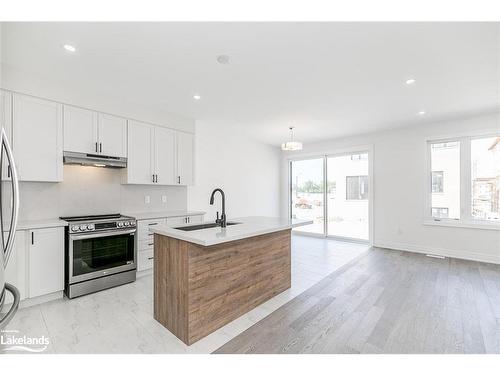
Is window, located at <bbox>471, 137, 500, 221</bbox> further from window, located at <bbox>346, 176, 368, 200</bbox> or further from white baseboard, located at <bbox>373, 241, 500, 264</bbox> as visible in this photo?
window, located at <bbox>346, 176, 368, 200</bbox>

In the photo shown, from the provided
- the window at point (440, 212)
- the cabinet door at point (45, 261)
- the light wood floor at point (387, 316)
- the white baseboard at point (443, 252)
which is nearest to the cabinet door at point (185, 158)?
the cabinet door at point (45, 261)

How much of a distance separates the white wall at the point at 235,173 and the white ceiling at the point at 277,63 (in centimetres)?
113

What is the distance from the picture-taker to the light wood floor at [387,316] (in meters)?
1.89

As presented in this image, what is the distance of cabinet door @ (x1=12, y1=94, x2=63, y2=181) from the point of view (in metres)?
2.62

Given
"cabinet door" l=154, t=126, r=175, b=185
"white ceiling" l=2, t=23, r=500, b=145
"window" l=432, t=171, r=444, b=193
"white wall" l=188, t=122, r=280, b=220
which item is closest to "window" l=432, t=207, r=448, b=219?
"window" l=432, t=171, r=444, b=193

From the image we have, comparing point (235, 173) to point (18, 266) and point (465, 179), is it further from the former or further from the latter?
point (465, 179)

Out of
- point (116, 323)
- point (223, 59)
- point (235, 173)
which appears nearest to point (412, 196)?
point (235, 173)

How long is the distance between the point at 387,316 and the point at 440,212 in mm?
3501

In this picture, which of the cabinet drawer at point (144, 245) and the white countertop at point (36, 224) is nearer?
the white countertop at point (36, 224)

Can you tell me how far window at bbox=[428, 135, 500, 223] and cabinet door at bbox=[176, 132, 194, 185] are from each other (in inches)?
190

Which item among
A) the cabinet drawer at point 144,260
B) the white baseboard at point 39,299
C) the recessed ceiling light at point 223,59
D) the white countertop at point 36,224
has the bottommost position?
the white baseboard at point 39,299

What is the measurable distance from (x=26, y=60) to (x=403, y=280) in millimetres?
5329

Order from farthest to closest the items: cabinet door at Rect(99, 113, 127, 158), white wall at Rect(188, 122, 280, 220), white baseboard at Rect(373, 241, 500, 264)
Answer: white wall at Rect(188, 122, 280, 220), white baseboard at Rect(373, 241, 500, 264), cabinet door at Rect(99, 113, 127, 158)

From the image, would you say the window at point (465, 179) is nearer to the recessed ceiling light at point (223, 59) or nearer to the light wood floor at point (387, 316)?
the light wood floor at point (387, 316)
